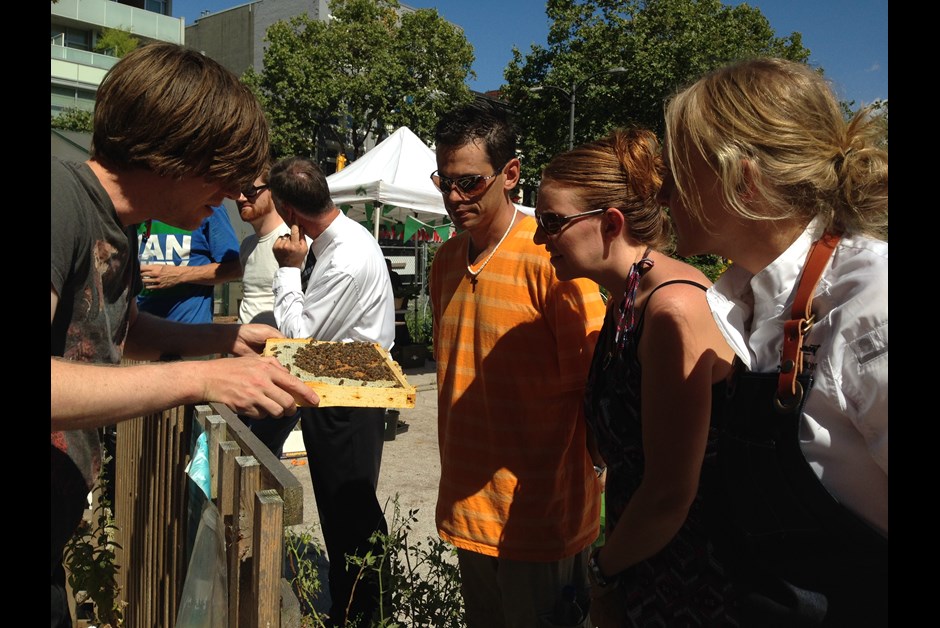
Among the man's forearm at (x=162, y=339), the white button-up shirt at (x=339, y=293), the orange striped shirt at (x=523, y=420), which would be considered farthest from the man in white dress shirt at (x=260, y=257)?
the orange striped shirt at (x=523, y=420)

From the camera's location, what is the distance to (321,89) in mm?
34219

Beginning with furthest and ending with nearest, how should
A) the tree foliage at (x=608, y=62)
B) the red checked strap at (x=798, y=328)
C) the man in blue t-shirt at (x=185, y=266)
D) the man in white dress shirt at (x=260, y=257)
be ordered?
the tree foliage at (x=608, y=62), the man in white dress shirt at (x=260, y=257), the man in blue t-shirt at (x=185, y=266), the red checked strap at (x=798, y=328)

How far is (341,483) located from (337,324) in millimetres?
877

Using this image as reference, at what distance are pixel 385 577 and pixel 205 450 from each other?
3.27 feet

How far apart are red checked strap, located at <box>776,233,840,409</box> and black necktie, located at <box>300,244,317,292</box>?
3.14 metres

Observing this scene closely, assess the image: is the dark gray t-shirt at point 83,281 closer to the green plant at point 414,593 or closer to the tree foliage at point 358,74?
the green plant at point 414,593

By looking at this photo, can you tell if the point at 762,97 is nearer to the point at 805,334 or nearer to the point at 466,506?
the point at 805,334

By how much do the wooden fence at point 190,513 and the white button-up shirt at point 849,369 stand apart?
1.25 meters

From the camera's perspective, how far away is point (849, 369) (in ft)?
3.91

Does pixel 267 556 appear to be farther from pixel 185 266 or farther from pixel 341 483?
pixel 185 266

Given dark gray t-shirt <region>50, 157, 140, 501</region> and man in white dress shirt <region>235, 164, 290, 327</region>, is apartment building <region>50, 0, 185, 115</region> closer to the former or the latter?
man in white dress shirt <region>235, 164, 290, 327</region>

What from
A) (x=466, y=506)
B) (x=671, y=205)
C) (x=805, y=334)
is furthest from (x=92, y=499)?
(x=805, y=334)

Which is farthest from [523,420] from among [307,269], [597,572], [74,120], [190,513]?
[74,120]

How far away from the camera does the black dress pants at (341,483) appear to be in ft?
11.2
